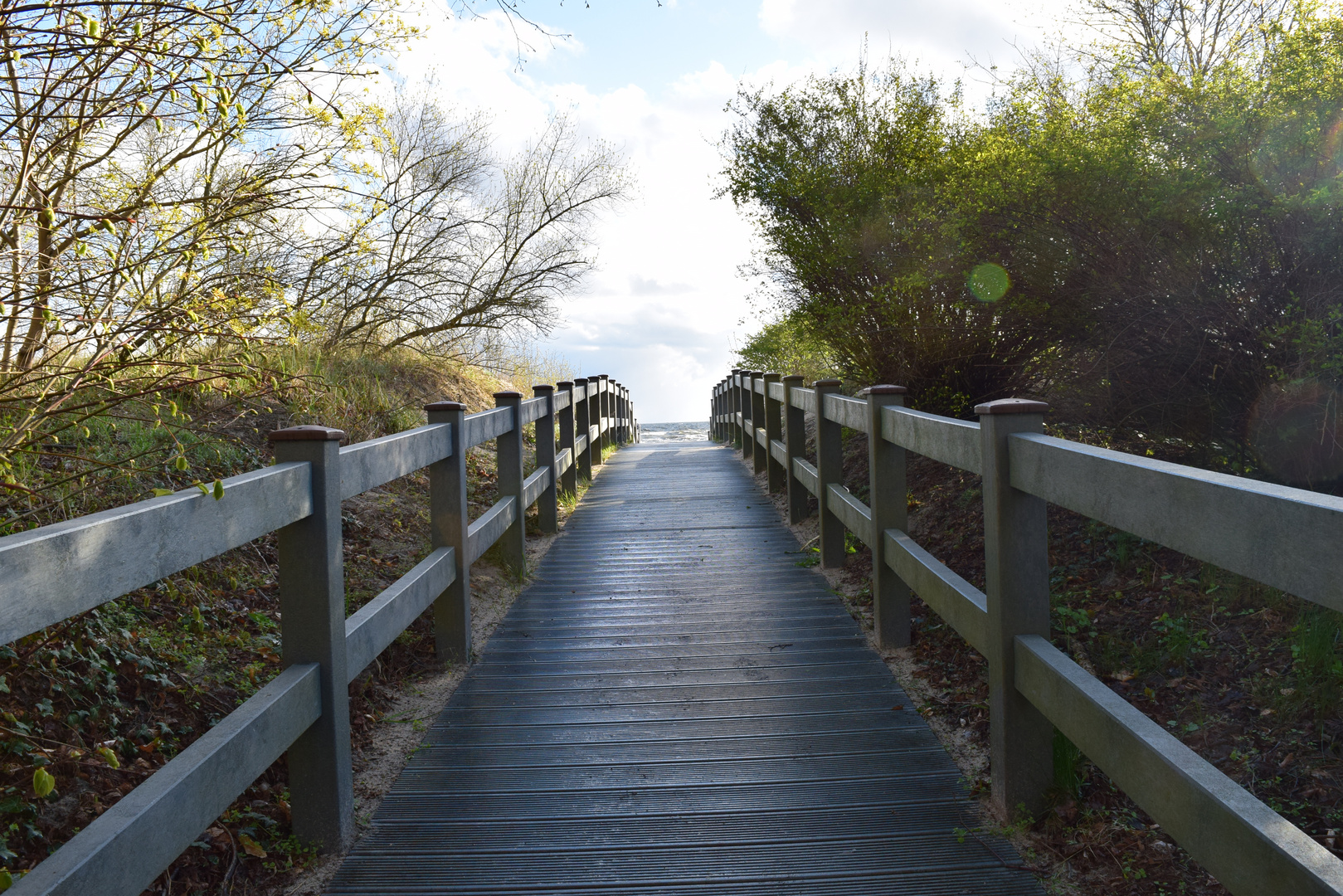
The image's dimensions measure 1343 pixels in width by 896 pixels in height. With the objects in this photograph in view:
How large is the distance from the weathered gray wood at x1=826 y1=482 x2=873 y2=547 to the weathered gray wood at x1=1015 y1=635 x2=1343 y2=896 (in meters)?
2.11

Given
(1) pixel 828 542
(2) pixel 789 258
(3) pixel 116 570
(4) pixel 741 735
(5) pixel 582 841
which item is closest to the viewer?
(3) pixel 116 570

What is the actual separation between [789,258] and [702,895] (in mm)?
6444

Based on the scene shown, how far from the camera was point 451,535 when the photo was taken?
4.46 m

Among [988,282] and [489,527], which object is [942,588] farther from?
[988,282]

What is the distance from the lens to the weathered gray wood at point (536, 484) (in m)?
6.42

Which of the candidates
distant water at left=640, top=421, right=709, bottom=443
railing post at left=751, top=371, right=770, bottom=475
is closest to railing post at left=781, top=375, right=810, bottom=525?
railing post at left=751, top=371, right=770, bottom=475

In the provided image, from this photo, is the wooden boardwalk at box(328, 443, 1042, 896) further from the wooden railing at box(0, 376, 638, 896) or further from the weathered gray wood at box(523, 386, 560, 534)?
the weathered gray wood at box(523, 386, 560, 534)

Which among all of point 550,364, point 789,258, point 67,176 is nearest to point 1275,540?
point 67,176

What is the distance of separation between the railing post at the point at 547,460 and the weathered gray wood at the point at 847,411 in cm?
247

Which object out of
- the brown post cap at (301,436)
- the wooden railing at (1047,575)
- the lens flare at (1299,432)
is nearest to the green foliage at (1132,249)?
the lens flare at (1299,432)

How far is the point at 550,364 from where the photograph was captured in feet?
52.7

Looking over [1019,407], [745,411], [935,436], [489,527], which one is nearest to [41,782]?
[1019,407]

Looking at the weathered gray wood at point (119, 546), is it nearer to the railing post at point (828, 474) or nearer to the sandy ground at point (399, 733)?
the sandy ground at point (399, 733)

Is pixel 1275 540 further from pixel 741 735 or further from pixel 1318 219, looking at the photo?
pixel 1318 219
